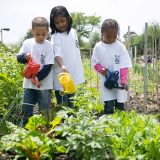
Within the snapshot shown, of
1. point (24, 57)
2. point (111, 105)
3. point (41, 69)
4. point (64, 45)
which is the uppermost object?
point (64, 45)

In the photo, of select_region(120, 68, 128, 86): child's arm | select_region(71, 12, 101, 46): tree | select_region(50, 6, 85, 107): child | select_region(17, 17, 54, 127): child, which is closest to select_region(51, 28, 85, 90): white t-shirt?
select_region(50, 6, 85, 107): child

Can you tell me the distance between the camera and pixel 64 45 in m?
4.04

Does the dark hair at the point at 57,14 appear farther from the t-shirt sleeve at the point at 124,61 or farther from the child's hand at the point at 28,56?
the t-shirt sleeve at the point at 124,61

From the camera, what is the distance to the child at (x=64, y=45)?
12.9ft

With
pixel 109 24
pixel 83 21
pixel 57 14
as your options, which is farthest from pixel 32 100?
pixel 83 21

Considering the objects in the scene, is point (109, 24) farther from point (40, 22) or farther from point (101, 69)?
point (40, 22)

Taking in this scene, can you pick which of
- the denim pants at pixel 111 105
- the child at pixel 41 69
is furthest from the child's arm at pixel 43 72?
the denim pants at pixel 111 105

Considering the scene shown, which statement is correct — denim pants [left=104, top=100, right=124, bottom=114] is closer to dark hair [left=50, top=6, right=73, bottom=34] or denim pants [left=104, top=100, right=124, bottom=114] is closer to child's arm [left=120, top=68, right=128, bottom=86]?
child's arm [left=120, top=68, right=128, bottom=86]

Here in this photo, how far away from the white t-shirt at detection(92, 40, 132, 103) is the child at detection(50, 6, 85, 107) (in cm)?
28

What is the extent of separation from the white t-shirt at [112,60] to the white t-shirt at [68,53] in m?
0.26

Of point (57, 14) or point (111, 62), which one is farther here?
point (111, 62)

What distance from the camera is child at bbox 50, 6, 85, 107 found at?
3.92m

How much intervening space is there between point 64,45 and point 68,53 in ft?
0.30

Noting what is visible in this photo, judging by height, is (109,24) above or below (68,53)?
above
